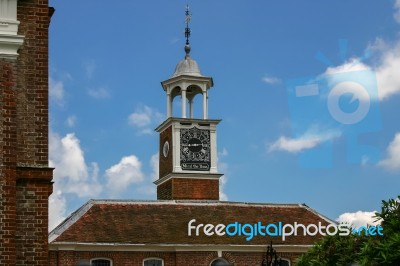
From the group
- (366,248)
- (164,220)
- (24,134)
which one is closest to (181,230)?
(164,220)

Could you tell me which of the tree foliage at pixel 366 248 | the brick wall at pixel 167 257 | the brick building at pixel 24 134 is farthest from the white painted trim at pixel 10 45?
the brick wall at pixel 167 257

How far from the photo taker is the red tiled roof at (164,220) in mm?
45312

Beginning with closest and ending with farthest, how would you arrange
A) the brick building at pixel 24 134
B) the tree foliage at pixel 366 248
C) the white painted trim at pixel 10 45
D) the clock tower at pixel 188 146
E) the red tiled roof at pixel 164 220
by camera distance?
the brick building at pixel 24 134, the white painted trim at pixel 10 45, the tree foliage at pixel 366 248, the red tiled roof at pixel 164 220, the clock tower at pixel 188 146

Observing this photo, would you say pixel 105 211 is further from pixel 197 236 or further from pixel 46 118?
pixel 46 118

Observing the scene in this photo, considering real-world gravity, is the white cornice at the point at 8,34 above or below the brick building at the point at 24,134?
above

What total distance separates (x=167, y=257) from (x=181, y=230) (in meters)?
1.69

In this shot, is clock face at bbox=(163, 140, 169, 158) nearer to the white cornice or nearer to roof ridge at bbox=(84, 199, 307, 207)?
roof ridge at bbox=(84, 199, 307, 207)

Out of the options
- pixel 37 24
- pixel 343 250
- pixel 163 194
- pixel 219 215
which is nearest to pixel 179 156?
pixel 163 194

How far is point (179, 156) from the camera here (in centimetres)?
5475

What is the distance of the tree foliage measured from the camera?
70.4ft

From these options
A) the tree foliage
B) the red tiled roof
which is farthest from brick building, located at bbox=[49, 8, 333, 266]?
the tree foliage

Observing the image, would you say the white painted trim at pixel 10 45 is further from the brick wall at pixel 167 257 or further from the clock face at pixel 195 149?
the clock face at pixel 195 149

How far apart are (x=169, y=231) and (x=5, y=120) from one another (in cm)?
3117

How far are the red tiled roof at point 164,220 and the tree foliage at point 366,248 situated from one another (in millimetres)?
20059
